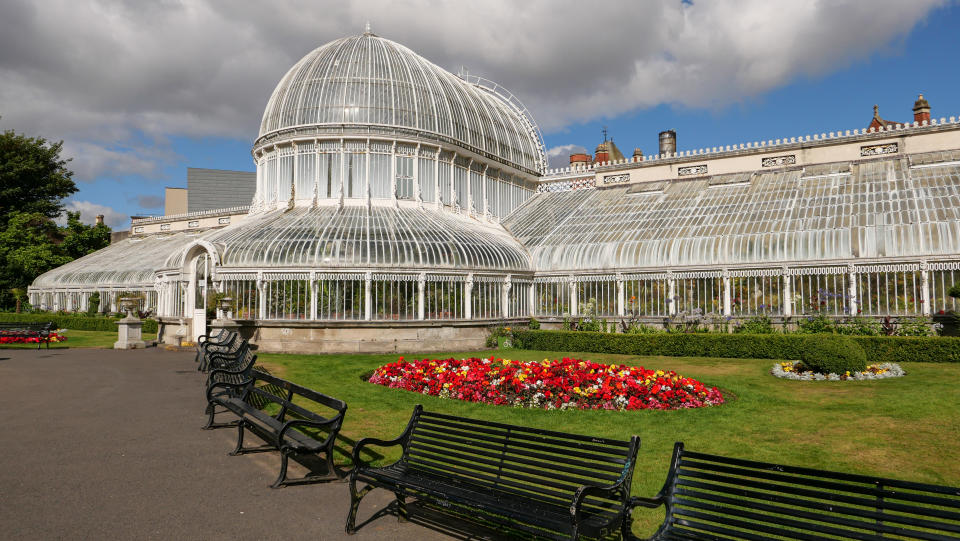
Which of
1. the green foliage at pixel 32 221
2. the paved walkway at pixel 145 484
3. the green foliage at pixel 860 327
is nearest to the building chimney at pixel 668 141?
the green foliage at pixel 860 327

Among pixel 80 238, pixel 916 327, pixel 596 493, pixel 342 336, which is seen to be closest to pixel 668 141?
pixel 916 327

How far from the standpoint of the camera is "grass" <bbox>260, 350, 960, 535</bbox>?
8023 mm

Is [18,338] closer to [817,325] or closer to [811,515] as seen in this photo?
[811,515]

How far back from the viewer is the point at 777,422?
10.4 metres

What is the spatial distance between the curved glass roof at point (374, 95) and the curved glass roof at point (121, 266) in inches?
528

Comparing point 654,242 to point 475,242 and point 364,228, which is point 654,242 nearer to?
point 475,242

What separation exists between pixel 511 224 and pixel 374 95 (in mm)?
10627

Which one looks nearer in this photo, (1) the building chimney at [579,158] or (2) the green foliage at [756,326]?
(2) the green foliage at [756,326]

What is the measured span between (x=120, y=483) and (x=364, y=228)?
61.5 ft

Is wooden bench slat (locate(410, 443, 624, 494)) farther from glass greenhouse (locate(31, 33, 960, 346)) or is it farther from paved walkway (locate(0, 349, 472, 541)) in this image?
glass greenhouse (locate(31, 33, 960, 346))

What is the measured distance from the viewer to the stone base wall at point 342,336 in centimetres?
2297

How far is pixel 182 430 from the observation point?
10.0m

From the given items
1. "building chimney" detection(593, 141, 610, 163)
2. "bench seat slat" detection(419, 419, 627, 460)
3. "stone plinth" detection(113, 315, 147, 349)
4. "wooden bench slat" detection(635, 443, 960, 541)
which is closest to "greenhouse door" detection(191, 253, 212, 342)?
"stone plinth" detection(113, 315, 147, 349)

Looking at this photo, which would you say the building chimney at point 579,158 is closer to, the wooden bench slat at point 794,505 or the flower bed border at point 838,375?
the flower bed border at point 838,375
